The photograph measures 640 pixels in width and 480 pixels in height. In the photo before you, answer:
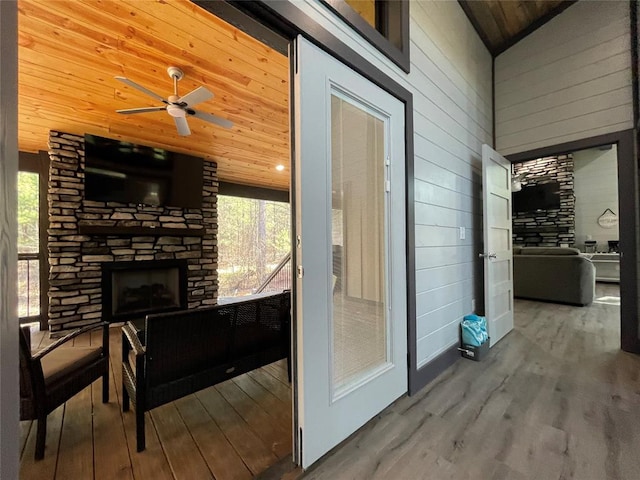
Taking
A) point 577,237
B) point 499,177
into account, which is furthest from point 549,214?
point 499,177

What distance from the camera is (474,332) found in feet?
8.29

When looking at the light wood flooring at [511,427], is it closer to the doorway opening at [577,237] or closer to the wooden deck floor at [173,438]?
the wooden deck floor at [173,438]

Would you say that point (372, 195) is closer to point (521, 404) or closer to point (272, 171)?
point (521, 404)

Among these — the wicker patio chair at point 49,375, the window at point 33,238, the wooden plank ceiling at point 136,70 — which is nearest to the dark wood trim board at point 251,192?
the wooden plank ceiling at point 136,70

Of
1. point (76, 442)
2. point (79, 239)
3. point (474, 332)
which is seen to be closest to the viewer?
point (76, 442)

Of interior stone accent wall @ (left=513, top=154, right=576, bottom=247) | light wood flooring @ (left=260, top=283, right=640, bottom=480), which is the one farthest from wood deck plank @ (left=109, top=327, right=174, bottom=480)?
interior stone accent wall @ (left=513, top=154, right=576, bottom=247)

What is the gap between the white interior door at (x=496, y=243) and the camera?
2.70 m

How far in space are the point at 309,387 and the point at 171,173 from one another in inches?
155

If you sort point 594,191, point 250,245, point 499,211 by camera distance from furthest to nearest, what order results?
point 594,191
point 250,245
point 499,211

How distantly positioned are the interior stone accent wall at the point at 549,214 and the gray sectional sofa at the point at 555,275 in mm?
3124

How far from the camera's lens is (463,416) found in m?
1.71

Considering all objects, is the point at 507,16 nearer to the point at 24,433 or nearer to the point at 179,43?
the point at 179,43

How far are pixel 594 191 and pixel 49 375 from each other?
10547 millimetres

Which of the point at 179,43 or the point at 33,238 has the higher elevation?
the point at 179,43
